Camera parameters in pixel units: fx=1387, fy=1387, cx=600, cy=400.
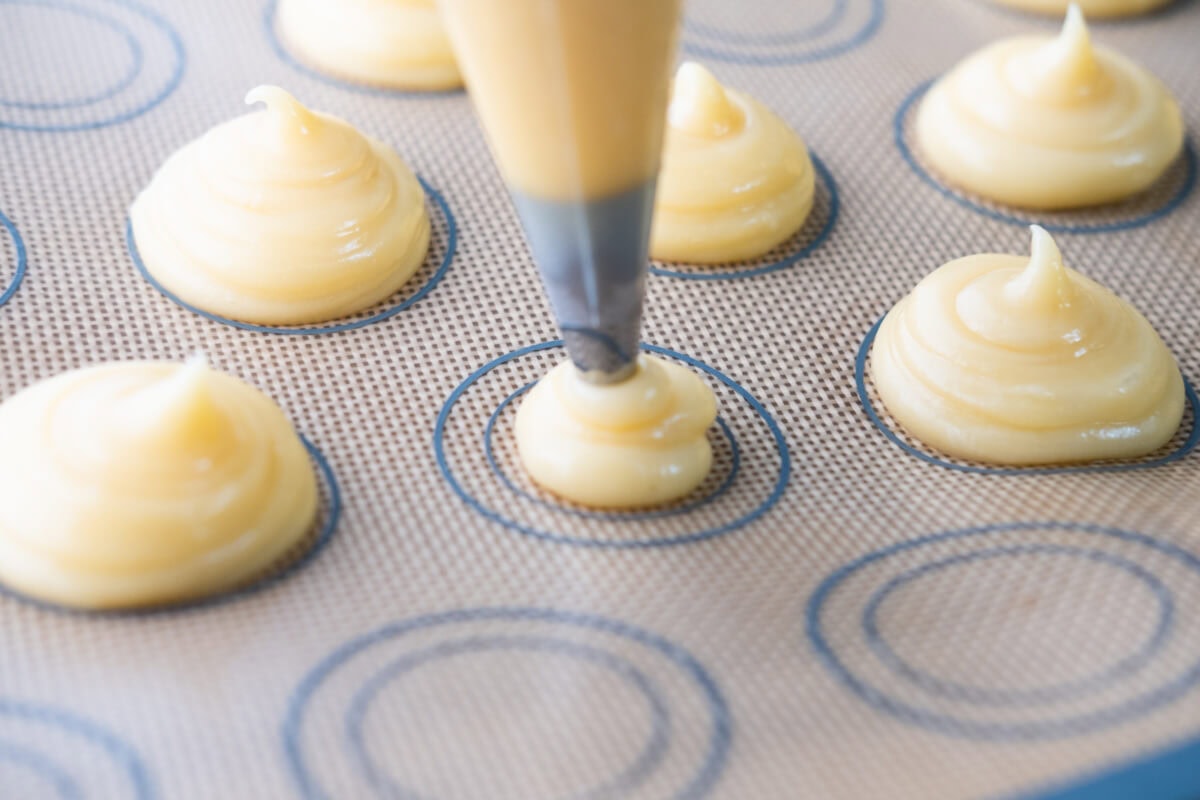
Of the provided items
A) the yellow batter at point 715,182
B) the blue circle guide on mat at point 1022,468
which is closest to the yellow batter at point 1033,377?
the blue circle guide on mat at point 1022,468

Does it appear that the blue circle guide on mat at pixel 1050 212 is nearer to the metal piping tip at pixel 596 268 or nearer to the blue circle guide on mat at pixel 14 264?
the metal piping tip at pixel 596 268

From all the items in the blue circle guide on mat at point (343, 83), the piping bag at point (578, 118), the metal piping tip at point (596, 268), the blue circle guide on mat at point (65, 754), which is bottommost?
the blue circle guide on mat at point (65, 754)

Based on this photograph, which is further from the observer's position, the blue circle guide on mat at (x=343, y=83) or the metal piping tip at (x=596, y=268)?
the blue circle guide on mat at (x=343, y=83)

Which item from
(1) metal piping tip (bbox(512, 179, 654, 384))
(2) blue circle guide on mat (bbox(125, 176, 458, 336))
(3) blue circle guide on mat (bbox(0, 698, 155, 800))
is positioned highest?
(1) metal piping tip (bbox(512, 179, 654, 384))

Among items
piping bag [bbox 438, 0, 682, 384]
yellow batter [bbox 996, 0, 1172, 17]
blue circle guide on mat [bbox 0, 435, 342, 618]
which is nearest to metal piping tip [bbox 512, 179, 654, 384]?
piping bag [bbox 438, 0, 682, 384]

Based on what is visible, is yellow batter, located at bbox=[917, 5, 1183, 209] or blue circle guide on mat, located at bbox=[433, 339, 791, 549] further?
yellow batter, located at bbox=[917, 5, 1183, 209]

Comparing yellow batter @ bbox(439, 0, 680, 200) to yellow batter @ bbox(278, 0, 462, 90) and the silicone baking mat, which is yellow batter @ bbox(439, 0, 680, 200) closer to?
the silicone baking mat

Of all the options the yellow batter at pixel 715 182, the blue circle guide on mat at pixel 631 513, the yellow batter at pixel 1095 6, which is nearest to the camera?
the blue circle guide on mat at pixel 631 513

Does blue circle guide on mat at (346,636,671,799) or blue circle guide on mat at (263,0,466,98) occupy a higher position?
blue circle guide on mat at (263,0,466,98)
